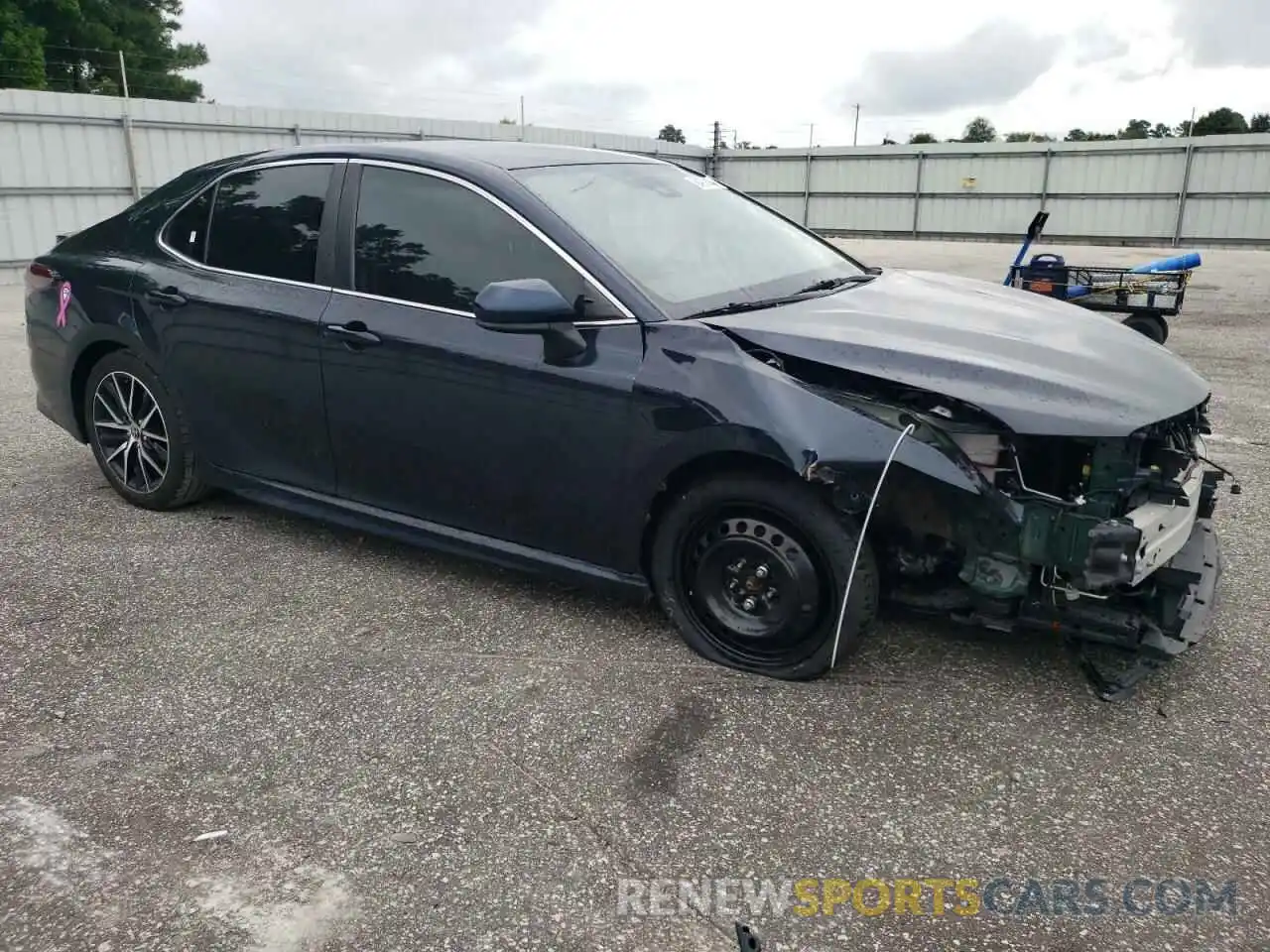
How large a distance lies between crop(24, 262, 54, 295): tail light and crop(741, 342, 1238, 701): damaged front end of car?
3.78 m

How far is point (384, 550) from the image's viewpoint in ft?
14.4

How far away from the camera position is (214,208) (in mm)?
4348

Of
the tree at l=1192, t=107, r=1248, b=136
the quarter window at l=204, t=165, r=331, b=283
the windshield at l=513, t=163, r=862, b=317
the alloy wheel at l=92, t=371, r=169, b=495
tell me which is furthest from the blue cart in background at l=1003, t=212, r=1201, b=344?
the tree at l=1192, t=107, r=1248, b=136

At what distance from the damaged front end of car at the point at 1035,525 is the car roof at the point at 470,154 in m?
1.38

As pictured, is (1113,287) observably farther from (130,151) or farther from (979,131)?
(979,131)

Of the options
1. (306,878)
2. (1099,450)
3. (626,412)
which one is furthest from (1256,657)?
(306,878)

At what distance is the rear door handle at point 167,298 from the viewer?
A: 4312 millimetres

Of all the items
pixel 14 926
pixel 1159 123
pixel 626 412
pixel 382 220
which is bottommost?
pixel 14 926

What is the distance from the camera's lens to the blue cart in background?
9.84 m

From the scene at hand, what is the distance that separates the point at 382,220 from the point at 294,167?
0.61m

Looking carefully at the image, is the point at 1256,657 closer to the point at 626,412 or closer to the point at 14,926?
the point at 626,412

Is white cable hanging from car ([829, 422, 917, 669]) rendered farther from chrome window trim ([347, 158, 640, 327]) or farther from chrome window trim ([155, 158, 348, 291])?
chrome window trim ([155, 158, 348, 291])

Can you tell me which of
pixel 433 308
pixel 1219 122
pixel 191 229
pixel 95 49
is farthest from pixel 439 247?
pixel 1219 122

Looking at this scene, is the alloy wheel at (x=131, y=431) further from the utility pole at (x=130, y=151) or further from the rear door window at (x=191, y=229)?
the utility pole at (x=130, y=151)
